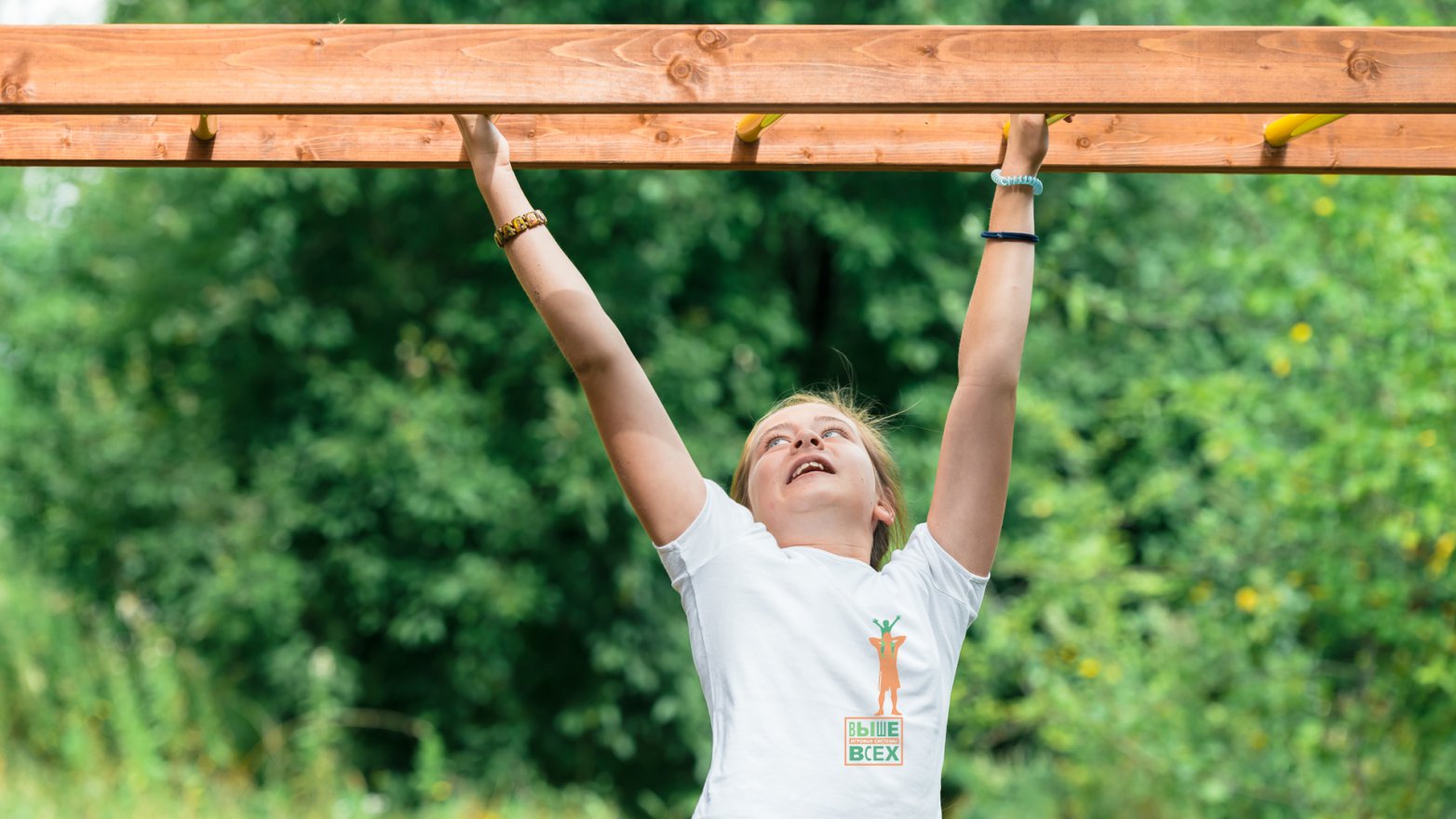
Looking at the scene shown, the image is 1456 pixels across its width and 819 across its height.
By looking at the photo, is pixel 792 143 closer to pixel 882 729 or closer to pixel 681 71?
pixel 681 71

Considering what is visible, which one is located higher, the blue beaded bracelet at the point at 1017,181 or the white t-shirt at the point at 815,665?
the blue beaded bracelet at the point at 1017,181

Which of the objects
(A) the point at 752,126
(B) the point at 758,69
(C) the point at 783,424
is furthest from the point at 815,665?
(A) the point at 752,126

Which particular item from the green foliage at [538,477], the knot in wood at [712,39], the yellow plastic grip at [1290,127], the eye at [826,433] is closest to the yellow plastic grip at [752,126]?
the knot in wood at [712,39]

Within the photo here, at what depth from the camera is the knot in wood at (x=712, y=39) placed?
1812 mm

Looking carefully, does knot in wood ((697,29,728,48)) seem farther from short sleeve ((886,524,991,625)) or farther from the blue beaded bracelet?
short sleeve ((886,524,991,625))

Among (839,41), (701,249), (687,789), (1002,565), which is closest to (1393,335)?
(1002,565)

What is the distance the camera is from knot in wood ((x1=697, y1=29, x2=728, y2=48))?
181 cm

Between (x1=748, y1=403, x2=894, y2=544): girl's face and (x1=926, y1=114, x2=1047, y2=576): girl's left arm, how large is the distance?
12cm

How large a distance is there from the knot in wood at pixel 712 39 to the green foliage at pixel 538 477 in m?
3.99

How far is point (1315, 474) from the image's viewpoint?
4.91 m

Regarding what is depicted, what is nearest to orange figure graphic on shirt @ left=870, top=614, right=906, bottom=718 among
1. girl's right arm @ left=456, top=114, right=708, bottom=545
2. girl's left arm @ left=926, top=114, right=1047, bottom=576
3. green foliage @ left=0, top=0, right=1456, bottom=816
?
girl's left arm @ left=926, top=114, right=1047, bottom=576

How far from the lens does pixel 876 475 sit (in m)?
2.21

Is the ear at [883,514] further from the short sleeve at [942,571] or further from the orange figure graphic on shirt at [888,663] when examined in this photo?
the orange figure graphic on shirt at [888,663]

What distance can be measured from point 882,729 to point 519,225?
786 mm
